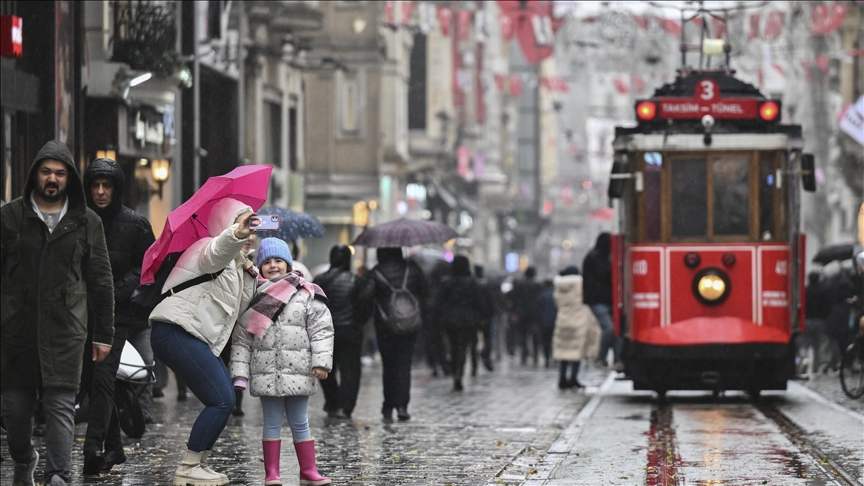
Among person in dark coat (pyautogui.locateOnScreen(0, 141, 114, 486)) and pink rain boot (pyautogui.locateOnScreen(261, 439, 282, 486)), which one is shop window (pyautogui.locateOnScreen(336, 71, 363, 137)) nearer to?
pink rain boot (pyautogui.locateOnScreen(261, 439, 282, 486))

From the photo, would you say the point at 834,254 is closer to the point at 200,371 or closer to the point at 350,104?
the point at 200,371

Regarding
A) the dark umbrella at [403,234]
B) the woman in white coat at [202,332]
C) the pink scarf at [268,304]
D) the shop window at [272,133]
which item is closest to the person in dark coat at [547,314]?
the shop window at [272,133]

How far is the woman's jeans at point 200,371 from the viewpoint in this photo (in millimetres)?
11086

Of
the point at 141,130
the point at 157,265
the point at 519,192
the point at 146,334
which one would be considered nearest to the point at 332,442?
the point at 146,334

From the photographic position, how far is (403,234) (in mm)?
19953

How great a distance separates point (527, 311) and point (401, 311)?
19.0 meters

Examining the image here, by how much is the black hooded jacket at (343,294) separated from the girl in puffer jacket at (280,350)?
703 centimetres

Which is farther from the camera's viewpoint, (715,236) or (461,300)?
(461,300)

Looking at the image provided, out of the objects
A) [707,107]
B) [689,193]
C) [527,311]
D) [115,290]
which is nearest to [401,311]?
[689,193]

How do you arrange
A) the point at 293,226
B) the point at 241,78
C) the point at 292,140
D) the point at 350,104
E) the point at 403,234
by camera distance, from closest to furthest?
the point at 403,234
the point at 293,226
the point at 241,78
the point at 292,140
the point at 350,104

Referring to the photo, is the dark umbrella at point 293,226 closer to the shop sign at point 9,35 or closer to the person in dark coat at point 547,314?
the shop sign at point 9,35

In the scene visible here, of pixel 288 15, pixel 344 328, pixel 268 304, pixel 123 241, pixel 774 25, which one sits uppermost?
pixel 774 25

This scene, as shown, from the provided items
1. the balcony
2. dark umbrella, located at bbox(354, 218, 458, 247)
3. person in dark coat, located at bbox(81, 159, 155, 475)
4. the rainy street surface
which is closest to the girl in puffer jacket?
the rainy street surface

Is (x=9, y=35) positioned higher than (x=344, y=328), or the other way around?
(x=9, y=35)
